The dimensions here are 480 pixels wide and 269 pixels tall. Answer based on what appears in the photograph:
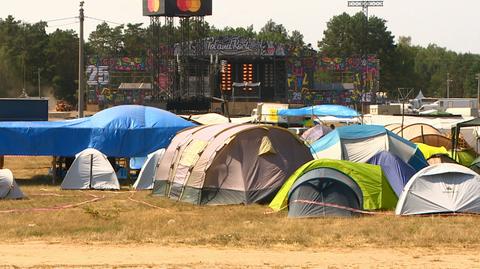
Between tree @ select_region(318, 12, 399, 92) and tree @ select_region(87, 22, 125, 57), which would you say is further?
tree @ select_region(87, 22, 125, 57)

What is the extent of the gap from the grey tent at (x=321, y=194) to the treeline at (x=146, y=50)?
184ft

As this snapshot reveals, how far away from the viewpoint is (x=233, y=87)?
74188 millimetres

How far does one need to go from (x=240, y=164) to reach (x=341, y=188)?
3.27 meters

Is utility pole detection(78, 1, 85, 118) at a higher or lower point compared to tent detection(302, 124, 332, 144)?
higher

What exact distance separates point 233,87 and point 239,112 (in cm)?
310

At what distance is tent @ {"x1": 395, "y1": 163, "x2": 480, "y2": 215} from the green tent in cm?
113

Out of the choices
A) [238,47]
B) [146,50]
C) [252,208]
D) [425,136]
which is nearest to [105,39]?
[146,50]

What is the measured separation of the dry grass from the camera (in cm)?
1469

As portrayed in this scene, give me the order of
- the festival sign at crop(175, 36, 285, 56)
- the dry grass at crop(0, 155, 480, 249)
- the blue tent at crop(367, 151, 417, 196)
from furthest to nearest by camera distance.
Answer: the festival sign at crop(175, 36, 285, 56) < the blue tent at crop(367, 151, 417, 196) < the dry grass at crop(0, 155, 480, 249)

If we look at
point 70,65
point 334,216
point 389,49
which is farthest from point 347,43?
point 334,216

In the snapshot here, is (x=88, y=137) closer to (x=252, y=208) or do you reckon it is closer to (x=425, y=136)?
(x=252, y=208)

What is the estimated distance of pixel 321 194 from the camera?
58.3ft

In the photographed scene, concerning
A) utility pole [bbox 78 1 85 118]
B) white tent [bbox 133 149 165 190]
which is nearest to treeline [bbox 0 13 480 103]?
utility pole [bbox 78 1 85 118]

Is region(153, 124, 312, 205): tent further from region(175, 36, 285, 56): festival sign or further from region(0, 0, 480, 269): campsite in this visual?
region(175, 36, 285, 56): festival sign
